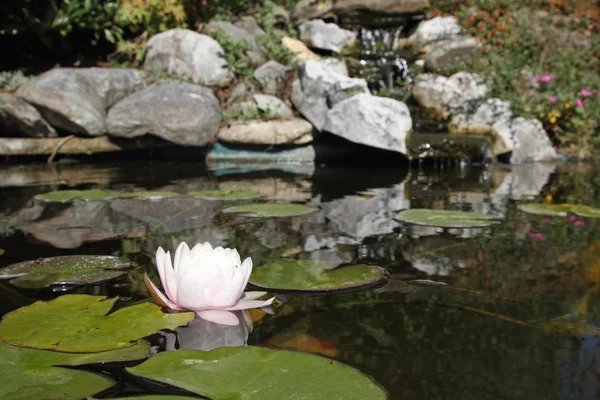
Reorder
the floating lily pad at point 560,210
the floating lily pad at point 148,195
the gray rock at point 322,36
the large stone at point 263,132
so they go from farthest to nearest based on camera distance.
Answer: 1. the gray rock at point 322,36
2. the large stone at point 263,132
3. the floating lily pad at point 148,195
4. the floating lily pad at point 560,210

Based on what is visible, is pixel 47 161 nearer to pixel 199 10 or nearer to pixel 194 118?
pixel 194 118

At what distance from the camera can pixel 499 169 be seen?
546 cm

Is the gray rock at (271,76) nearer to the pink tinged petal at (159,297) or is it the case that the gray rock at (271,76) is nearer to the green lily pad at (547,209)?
the green lily pad at (547,209)

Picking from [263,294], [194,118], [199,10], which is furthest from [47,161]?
[263,294]

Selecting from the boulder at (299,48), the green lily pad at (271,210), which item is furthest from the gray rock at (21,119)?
the green lily pad at (271,210)

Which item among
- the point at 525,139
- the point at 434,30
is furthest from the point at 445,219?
the point at 434,30

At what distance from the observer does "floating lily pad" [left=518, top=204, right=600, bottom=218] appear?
113 inches

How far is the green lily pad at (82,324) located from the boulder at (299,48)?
640 centimetres

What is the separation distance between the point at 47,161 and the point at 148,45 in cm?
185

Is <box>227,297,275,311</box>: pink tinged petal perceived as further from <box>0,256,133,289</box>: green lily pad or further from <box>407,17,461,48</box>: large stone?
<box>407,17,461,48</box>: large stone

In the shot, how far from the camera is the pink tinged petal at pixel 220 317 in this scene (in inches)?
50.3

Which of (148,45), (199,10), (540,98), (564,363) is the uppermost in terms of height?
(199,10)

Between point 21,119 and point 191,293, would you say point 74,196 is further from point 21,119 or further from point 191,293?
point 21,119

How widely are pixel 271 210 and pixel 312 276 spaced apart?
1171mm
